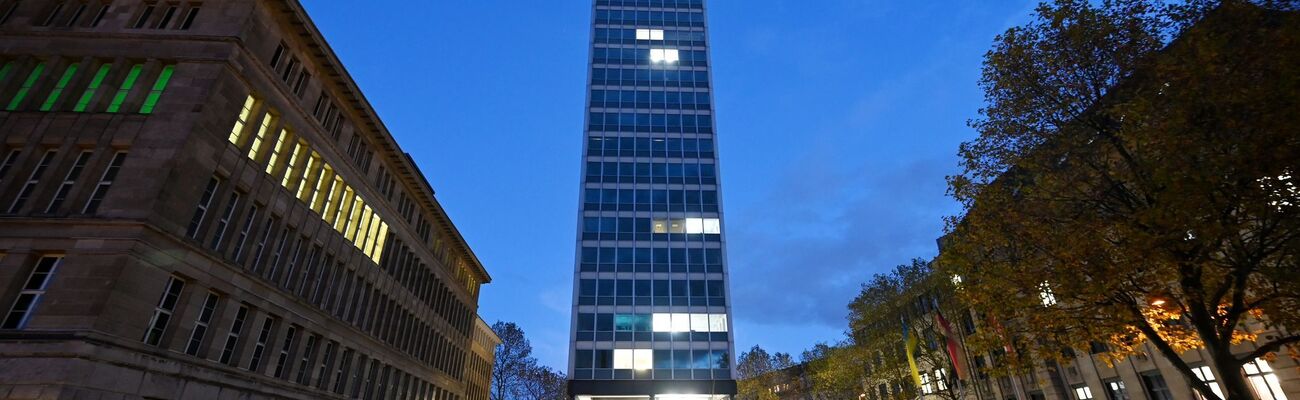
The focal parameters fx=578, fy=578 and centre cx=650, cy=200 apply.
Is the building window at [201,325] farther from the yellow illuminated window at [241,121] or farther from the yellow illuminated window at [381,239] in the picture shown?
the yellow illuminated window at [381,239]

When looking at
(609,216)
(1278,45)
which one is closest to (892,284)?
(609,216)

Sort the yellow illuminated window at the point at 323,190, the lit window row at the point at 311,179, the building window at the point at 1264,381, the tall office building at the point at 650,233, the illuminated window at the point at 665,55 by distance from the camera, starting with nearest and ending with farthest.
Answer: the building window at the point at 1264,381 < the lit window row at the point at 311,179 < the yellow illuminated window at the point at 323,190 < the tall office building at the point at 650,233 < the illuminated window at the point at 665,55

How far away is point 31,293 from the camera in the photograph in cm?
1956

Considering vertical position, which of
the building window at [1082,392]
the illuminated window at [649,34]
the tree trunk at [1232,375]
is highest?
the illuminated window at [649,34]

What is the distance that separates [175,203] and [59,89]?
8168 mm

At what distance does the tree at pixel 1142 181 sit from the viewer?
514 inches

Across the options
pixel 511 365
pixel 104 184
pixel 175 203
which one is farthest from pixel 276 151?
pixel 511 365

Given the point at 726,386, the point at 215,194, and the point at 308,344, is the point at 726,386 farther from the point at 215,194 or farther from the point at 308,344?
the point at 215,194

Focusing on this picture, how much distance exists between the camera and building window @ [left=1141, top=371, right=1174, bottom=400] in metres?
30.7

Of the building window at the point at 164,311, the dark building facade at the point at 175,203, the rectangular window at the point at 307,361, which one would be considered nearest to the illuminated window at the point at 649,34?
the dark building facade at the point at 175,203

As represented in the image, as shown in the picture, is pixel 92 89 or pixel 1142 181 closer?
pixel 1142 181

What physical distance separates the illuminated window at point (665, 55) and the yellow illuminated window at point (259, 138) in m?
45.5

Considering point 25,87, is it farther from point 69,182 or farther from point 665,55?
point 665,55

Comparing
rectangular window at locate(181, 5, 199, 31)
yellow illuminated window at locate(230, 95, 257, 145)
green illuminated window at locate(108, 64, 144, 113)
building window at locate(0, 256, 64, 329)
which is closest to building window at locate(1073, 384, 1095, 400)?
yellow illuminated window at locate(230, 95, 257, 145)
